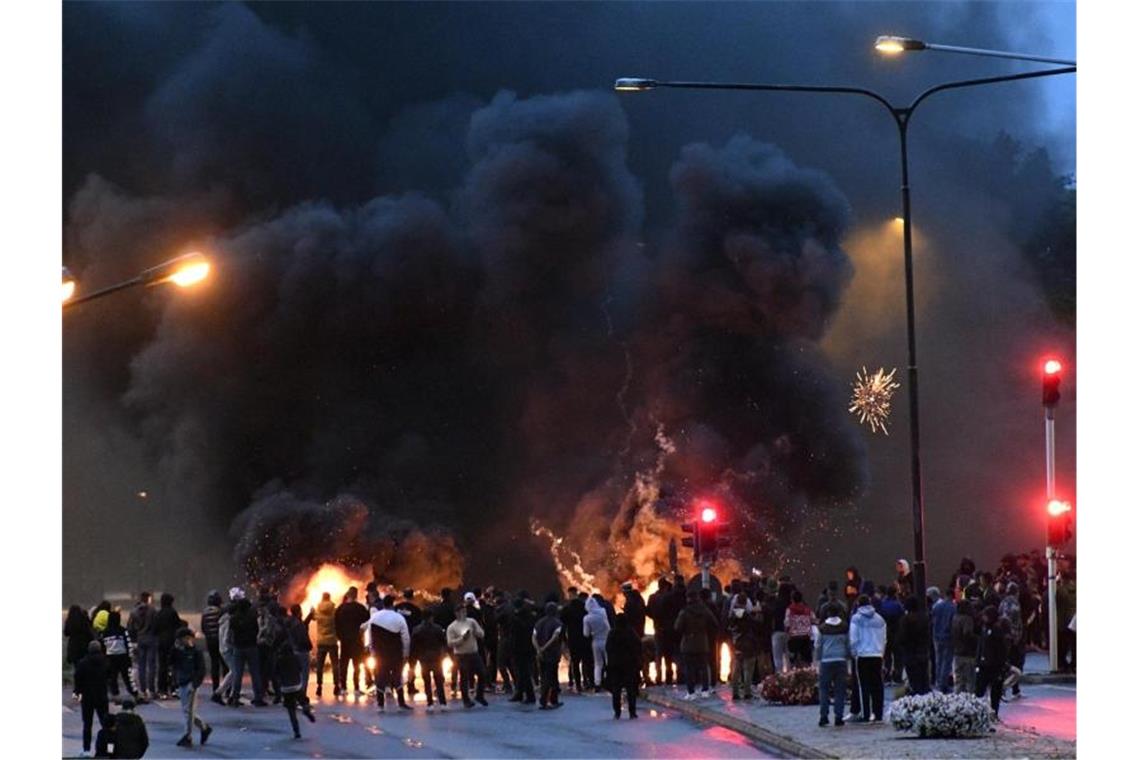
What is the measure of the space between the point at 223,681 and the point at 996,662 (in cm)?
1045

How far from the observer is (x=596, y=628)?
27.7 meters

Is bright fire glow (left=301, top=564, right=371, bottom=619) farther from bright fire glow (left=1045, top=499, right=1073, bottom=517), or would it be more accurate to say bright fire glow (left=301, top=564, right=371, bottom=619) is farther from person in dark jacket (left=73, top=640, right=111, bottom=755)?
person in dark jacket (left=73, top=640, right=111, bottom=755)

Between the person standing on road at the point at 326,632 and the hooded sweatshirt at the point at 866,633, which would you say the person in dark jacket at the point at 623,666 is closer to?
the hooded sweatshirt at the point at 866,633

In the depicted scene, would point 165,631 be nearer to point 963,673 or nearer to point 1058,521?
point 963,673

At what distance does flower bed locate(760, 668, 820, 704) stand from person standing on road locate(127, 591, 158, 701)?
857 cm

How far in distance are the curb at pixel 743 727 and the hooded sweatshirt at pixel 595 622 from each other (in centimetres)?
110

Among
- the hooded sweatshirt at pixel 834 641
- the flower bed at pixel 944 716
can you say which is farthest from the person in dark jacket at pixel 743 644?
the flower bed at pixel 944 716

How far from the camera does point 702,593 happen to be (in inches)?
1068

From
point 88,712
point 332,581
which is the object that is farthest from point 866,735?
point 332,581

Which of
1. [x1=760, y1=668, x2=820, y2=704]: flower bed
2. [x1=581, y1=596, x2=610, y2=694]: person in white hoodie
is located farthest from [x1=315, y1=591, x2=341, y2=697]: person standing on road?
[x1=760, y1=668, x2=820, y2=704]: flower bed

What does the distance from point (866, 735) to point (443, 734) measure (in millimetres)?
4863
